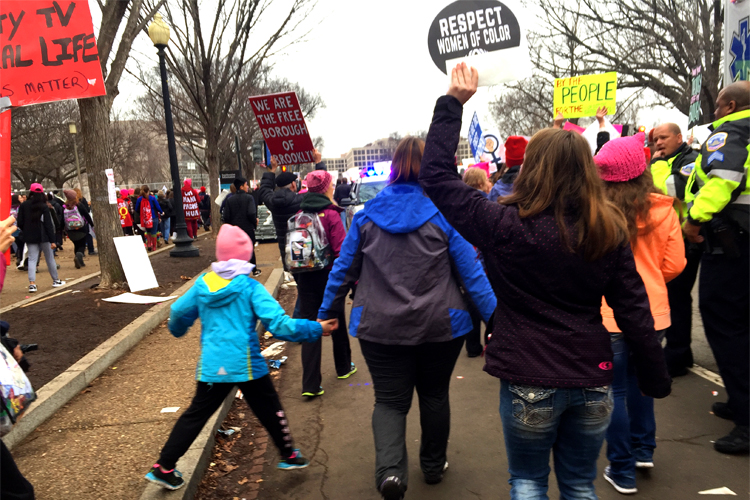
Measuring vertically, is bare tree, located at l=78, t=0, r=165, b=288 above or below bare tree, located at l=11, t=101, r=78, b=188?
below

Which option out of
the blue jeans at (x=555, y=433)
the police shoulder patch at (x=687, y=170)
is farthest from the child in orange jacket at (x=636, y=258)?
the police shoulder patch at (x=687, y=170)

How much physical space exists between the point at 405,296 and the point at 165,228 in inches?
783

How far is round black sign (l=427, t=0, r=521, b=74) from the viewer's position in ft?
9.06

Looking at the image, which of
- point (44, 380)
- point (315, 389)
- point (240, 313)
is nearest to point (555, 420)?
point (240, 313)

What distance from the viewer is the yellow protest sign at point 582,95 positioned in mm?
11359

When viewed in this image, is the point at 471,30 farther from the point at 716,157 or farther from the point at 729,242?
the point at 729,242

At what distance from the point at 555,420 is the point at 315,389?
3.36 m

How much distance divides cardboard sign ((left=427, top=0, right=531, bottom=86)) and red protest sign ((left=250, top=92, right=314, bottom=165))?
24.3ft

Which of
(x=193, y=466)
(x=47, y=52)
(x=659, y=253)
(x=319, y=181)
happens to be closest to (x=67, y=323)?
(x=47, y=52)

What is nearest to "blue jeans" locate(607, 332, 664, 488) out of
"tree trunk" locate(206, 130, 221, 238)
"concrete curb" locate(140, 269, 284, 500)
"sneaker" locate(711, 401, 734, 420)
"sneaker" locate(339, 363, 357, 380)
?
"sneaker" locate(711, 401, 734, 420)

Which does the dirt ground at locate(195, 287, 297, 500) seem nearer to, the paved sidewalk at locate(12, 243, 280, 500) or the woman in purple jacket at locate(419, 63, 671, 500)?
the paved sidewalk at locate(12, 243, 280, 500)

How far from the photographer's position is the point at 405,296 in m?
3.16

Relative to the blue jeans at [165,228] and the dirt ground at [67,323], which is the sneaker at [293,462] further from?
the blue jeans at [165,228]

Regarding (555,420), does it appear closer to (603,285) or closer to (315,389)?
(603,285)
